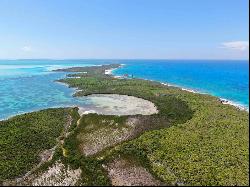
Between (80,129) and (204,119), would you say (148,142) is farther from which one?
(204,119)

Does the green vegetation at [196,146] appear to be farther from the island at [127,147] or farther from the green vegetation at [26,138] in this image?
the green vegetation at [26,138]

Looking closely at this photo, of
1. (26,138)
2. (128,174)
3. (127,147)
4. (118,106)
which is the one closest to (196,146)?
(127,147)

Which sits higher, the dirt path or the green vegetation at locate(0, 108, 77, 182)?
the green vegetation at locate(0, 108, 77, 182)

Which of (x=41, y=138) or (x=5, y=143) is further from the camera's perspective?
(x=41, y=138)

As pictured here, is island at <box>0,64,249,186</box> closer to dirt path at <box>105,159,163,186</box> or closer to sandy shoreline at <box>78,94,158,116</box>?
dirt path at <box>105,159,163,186</box>

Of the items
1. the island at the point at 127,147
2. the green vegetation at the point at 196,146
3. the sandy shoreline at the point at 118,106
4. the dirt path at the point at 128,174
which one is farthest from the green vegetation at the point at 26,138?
the dirt path at the point at 128,174

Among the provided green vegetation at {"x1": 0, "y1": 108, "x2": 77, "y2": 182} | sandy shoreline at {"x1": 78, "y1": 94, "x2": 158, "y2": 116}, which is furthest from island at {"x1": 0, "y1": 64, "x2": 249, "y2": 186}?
sandy shoreline at {"x1": 78, "y1": 94, "x2": 158, "y2": 116}

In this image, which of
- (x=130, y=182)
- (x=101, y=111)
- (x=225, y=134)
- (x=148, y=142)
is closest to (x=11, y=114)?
(x=101, y=111)
